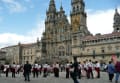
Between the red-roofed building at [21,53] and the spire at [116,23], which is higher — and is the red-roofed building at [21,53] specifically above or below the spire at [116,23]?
below

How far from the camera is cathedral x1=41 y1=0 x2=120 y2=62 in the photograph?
6412 cm

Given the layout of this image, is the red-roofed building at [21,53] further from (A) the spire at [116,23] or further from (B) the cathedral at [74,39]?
(A) the spire at [116,23]

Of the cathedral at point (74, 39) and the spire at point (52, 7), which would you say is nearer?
the cathedral at point (74, 39)

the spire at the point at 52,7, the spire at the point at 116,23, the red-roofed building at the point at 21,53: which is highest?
the spire at the point at 52,7

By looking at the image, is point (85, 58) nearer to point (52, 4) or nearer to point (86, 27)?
point (86, 27)

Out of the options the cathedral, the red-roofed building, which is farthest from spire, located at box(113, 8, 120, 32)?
the red-roofed building

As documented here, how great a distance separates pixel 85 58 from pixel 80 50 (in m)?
3.03

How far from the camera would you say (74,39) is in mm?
A: 71312

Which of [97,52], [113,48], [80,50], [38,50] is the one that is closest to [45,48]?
[38,50]

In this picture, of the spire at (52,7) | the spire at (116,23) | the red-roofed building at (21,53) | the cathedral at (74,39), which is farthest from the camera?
the red-roofed building at (21,53)

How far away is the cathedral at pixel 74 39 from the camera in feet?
210

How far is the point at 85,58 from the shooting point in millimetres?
67500

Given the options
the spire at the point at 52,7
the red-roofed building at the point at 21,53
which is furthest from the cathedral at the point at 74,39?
the red-roofed building at the point at 21,53

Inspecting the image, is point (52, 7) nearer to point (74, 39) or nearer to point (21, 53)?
point (74, 39)
